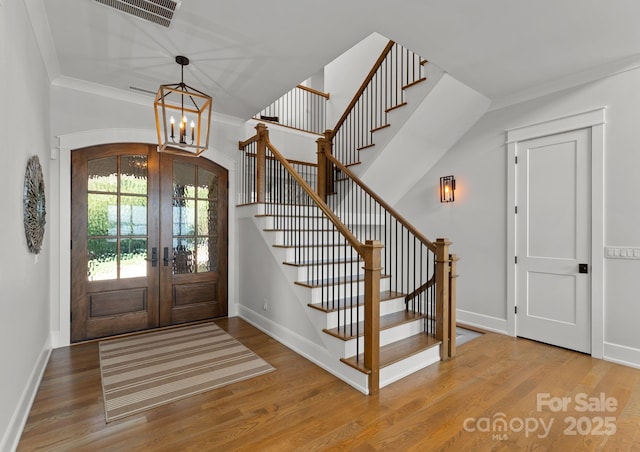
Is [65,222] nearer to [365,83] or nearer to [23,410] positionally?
[23,410]

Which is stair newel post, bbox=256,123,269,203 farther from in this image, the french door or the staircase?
the french door

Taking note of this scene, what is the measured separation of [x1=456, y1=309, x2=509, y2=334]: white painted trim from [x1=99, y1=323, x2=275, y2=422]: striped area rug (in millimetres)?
2858

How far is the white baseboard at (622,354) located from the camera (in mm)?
3051

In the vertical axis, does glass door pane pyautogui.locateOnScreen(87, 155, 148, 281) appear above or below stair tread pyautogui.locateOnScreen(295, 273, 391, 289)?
above

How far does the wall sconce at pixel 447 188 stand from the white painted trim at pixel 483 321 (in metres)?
1.60

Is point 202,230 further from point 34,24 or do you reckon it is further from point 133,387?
point 34,24

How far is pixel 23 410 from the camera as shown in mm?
2156

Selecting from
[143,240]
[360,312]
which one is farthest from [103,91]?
[360,312]

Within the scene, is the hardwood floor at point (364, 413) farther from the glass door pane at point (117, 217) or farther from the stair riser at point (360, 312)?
the glass door pane at point (117, 217)

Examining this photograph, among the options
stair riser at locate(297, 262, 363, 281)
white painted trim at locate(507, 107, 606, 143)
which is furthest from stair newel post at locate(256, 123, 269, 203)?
white painted trim at locate(507, 107, 606, 143)

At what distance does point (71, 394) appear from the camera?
8.30 feet

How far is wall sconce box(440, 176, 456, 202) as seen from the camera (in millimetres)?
4512

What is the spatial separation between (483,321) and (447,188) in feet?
6.13

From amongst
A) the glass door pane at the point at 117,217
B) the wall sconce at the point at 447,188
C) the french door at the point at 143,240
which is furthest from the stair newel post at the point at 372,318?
the glass door pane at the point at 117,217
